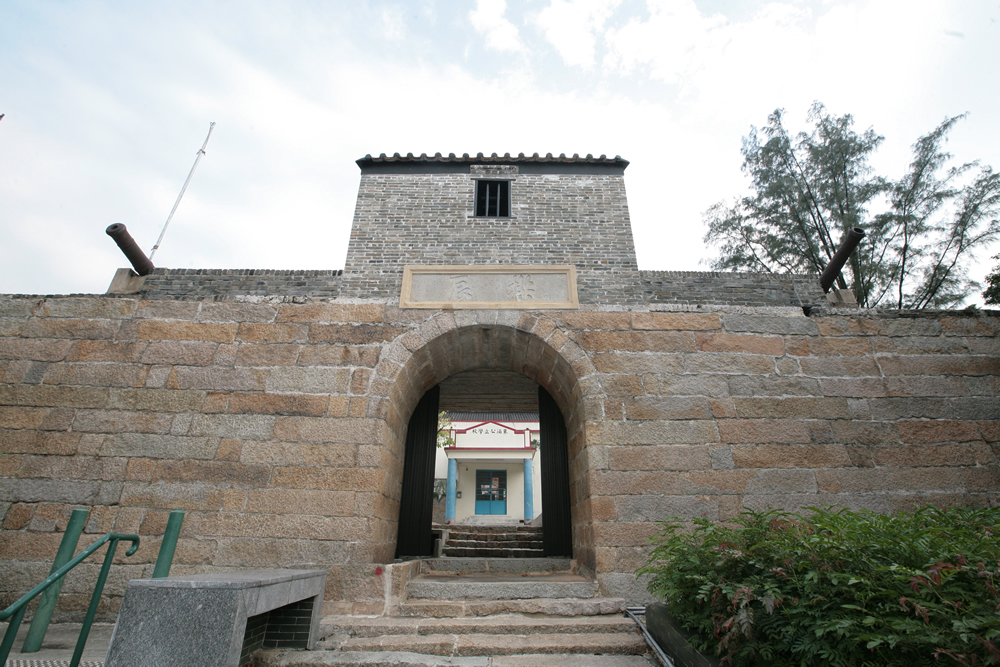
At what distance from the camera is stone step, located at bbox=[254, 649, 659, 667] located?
3068 millimetres

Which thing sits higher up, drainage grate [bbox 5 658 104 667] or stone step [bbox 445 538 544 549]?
stone step [bbox 445 538 544 549]

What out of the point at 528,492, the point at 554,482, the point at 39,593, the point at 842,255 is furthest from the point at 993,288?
the point at 528,492

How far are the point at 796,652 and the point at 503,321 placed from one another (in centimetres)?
360

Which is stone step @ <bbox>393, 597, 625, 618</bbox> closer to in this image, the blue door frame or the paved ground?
the paved ground

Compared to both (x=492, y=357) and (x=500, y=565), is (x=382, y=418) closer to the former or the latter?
(x=492, y=357)

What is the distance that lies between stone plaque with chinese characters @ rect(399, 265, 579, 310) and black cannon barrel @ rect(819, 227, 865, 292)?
2.91 m

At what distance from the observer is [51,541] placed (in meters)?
4.16

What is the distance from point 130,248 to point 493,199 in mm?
4217

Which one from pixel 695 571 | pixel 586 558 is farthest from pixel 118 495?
pixel 695 571

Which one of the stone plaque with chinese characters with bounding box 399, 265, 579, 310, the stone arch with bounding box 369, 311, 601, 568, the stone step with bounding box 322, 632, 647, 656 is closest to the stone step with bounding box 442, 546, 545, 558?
the stone arch with bounding box 369, 311, 601, 568

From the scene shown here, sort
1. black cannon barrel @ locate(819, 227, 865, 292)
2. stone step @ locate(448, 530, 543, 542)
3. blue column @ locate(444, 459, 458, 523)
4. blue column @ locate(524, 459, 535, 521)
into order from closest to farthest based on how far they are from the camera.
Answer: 1. black cannon barrel @ locate(819, 227, 865, 292)
2. stone step @ locate(448, 530, 543, 542)
3. blue column @ locate(444, 459, 458, 523)
4. blue column @ locate(524, 459, 535, 521)

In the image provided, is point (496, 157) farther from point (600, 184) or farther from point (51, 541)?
point (51, 541)

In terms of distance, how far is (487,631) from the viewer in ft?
11.7

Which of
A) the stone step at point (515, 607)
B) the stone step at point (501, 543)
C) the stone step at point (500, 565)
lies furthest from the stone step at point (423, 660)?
the stone step at point (501, 543)
